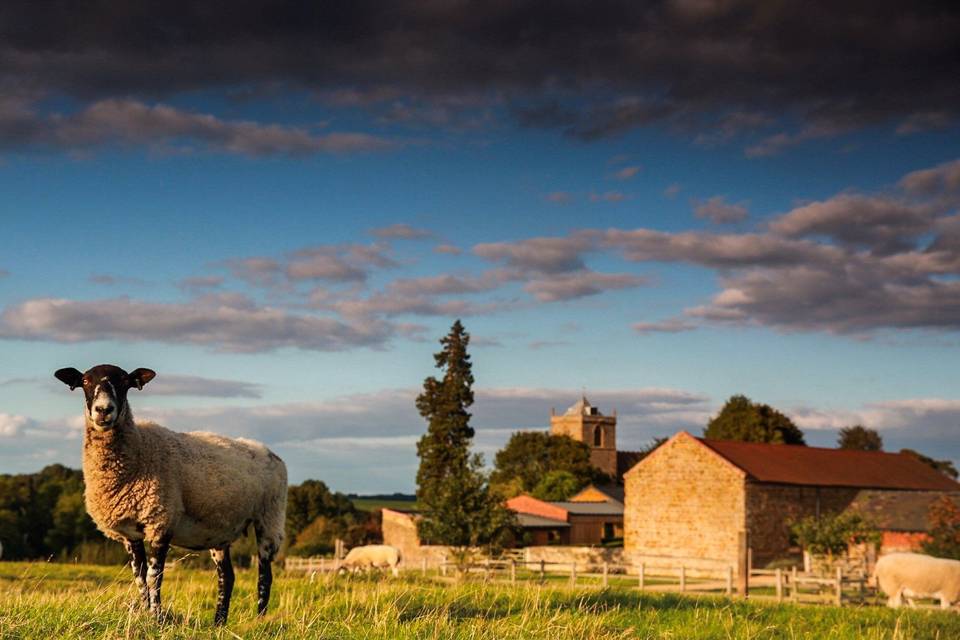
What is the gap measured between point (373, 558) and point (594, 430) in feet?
316

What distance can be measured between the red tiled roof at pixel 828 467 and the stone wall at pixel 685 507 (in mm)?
1121

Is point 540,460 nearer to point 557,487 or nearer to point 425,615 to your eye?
point 557,487

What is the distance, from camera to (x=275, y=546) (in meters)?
11.4

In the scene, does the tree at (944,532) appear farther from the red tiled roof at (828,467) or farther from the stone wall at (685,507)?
the red tiled roof at (828,467)

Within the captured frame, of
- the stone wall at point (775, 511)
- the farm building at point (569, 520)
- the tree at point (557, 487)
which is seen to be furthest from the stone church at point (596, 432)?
the stone wall at point (775, 511)

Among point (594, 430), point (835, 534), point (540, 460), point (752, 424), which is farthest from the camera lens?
point (594, 430)

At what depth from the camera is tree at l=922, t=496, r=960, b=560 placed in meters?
41.4

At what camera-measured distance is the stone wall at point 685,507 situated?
55781 millimetres

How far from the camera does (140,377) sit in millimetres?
9492

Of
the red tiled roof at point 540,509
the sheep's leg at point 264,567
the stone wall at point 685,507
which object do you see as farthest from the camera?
the red tiled roof at point 540,509

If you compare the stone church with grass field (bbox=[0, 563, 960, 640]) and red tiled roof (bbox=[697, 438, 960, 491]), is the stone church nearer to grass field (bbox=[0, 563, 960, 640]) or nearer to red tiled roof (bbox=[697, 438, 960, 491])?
red tiled roof (bbox=[697, 438, 960, 491])

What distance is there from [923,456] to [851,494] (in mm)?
42113

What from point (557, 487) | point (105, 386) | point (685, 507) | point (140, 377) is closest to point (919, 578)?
point (140, 377)

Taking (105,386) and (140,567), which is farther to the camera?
(140,567)
